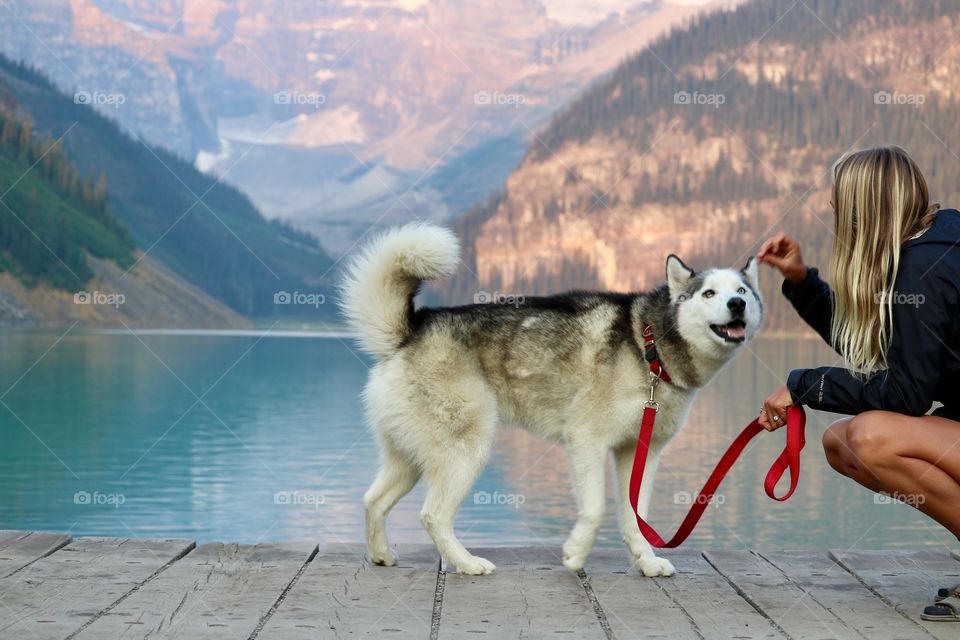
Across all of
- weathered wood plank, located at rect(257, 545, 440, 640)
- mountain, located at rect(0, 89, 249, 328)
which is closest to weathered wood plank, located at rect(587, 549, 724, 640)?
weathered wood plank, located at rect(257, 545, 440, 640)

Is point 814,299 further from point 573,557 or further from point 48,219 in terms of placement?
point 48,219

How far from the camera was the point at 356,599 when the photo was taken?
4.78 m

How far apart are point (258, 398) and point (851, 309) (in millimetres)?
33837

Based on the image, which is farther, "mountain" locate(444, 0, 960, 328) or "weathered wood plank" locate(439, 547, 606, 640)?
"mountain" locate(444, 0, 960, 328)

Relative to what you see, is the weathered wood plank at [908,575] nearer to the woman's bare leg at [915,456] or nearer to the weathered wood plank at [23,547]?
the woman's bare leg at [915,456]

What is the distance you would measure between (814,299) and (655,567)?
154 centimetres

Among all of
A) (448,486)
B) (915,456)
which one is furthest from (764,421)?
(448,486)

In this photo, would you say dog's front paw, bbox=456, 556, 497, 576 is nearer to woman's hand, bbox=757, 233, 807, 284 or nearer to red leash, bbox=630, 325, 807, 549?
red leash, bbox=630, 325, 807, 549

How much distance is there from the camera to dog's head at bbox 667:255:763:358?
569 cm

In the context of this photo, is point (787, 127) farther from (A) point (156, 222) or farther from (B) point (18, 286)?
(B) point (18, 286)

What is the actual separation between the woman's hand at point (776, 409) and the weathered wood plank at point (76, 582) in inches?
113

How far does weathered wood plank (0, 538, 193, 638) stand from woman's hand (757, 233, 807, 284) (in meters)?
3.22

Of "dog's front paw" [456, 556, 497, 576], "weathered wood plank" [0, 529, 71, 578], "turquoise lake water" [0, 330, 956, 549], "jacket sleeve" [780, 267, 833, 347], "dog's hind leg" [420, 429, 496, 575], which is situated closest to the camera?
"jacket sleeve" [780, 267, 833, 347]

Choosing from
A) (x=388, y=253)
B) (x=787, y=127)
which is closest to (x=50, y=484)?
(x=388, y=253)
